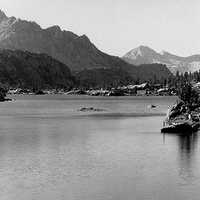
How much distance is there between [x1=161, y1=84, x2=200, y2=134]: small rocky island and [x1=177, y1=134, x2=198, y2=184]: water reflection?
15.6 feet

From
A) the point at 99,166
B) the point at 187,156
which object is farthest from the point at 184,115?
the point at 99,166

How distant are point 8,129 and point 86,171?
66180mm

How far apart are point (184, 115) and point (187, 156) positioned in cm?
4880

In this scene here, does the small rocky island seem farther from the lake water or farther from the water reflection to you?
the water reflection

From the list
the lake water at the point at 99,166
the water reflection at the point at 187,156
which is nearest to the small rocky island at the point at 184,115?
the lake water at the point at 99,166

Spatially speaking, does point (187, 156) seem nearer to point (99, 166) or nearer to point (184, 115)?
point (99, 166)

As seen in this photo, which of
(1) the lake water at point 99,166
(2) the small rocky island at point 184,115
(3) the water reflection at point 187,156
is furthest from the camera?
(2) the small rocky island at point 184,115

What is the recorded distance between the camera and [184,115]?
434 feet

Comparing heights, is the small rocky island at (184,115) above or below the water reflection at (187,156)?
above

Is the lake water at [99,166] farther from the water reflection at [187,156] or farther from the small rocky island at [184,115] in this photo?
the small rocky island at [184,115]

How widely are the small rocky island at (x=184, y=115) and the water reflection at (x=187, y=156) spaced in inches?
187

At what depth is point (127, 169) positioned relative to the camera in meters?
72.4

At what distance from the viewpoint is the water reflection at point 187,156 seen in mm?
67938

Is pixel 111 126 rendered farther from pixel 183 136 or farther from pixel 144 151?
pixel 144 151
